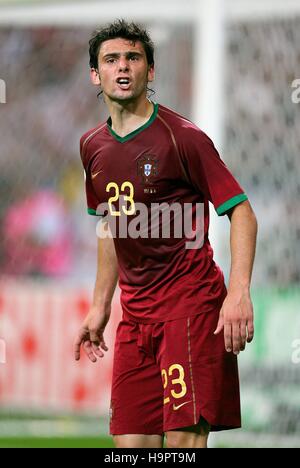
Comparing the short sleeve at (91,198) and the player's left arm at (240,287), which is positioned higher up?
the short sleeve at (91,198)

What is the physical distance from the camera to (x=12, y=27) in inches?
273

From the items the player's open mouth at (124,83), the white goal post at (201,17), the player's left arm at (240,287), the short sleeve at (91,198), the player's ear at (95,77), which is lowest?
the player's left arm at (240,287)

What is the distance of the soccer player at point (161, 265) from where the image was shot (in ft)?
11.7

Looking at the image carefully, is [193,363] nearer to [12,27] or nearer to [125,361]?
[125,361]

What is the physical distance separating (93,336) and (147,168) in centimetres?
79

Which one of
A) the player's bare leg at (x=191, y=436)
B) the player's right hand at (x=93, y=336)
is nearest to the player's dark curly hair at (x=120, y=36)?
the player's right hand at (x=93, y=336)

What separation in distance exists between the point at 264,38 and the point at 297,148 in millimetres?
A: 739

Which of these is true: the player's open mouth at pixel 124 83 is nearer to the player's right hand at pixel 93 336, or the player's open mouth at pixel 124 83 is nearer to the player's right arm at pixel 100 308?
the player's right arm at pixel 100 308

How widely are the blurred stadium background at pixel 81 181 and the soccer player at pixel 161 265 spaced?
2.04 metres

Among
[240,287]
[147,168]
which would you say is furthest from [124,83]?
[240,287]

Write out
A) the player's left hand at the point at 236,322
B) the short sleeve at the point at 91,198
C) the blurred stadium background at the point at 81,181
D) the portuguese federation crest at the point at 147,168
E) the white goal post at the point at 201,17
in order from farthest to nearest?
the blurred stadium background at the point at 81,181, the white goal post at the point at 201,17, the short sleeve at the point at 91,198, the portuguese federation crest at the point at 147,168, the player's left hand at the point at 236,322

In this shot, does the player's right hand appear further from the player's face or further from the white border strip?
the white border strip

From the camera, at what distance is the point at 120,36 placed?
12.5 ft

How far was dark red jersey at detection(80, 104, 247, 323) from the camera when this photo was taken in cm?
360
